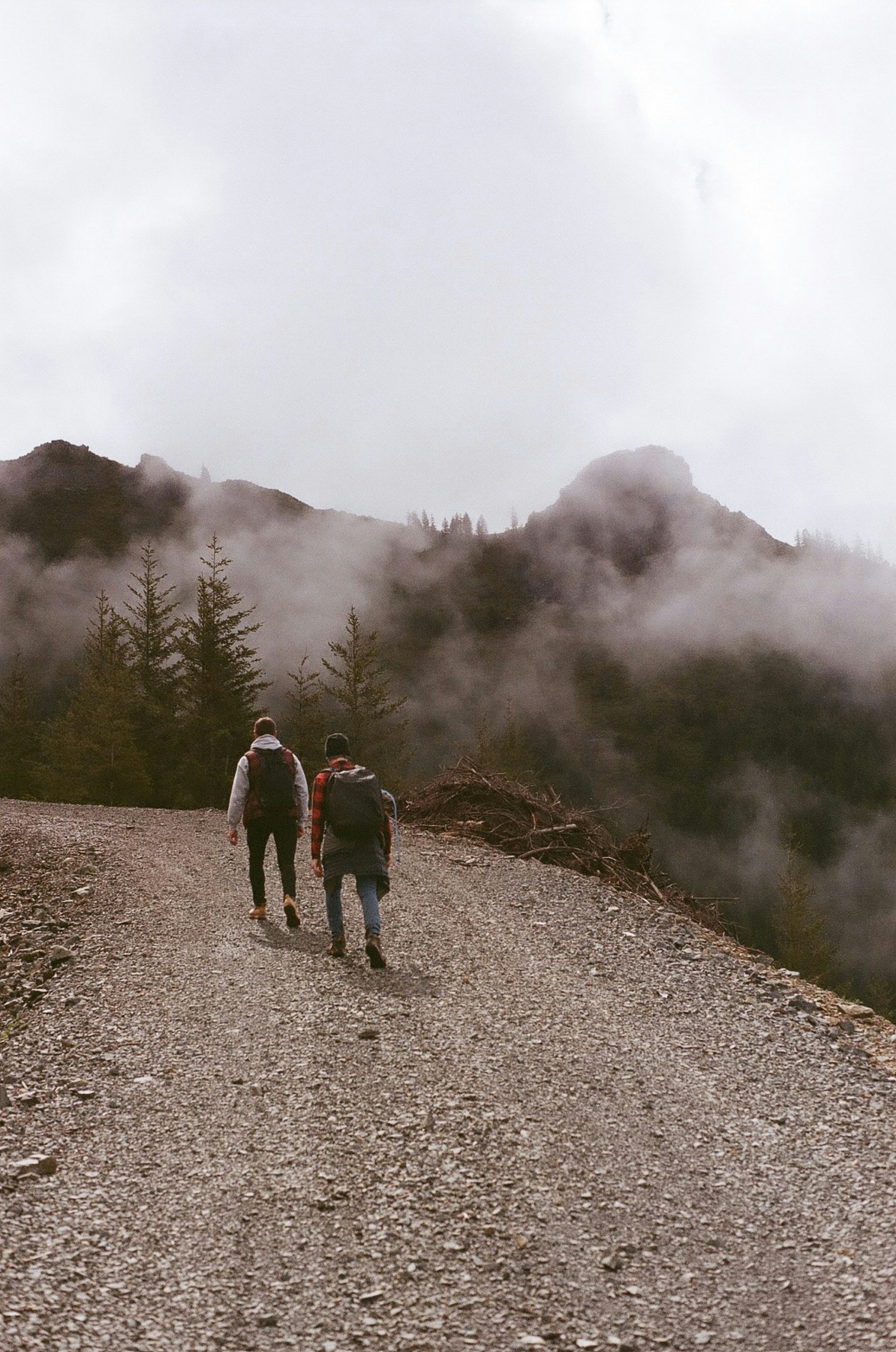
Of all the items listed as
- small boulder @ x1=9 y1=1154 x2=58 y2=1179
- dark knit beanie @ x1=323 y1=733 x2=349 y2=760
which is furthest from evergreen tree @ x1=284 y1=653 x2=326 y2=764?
small boulder @ x1=9 y1=1154 x2=58 y2=1179

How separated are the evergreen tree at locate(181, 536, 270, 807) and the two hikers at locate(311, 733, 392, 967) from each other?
80.6 feet

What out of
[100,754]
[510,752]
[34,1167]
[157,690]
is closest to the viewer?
[34,1167]

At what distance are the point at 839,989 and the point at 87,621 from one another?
7881 cm

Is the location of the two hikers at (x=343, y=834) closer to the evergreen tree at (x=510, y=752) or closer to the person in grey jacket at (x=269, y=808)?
the person in grey jacket at (x=269, y=808)

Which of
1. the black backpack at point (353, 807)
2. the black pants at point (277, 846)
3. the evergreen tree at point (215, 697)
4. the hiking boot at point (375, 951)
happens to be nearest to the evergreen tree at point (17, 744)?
the evergreen tree at point (215, 697)

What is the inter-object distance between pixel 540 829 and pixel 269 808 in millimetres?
6770

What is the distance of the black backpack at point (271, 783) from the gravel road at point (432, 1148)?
4.81 ft

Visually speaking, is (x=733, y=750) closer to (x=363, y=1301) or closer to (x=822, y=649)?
(x=822, y=649)

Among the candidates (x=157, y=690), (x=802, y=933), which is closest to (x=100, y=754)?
(x=157, y=690)

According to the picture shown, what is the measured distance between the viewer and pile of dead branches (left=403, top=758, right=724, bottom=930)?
1376 centimetres

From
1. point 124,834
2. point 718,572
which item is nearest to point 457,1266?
point 124,834

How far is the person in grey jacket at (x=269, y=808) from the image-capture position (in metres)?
9.91

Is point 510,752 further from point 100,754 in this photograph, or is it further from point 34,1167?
point 34,1167

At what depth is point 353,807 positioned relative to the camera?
8.45 metres
